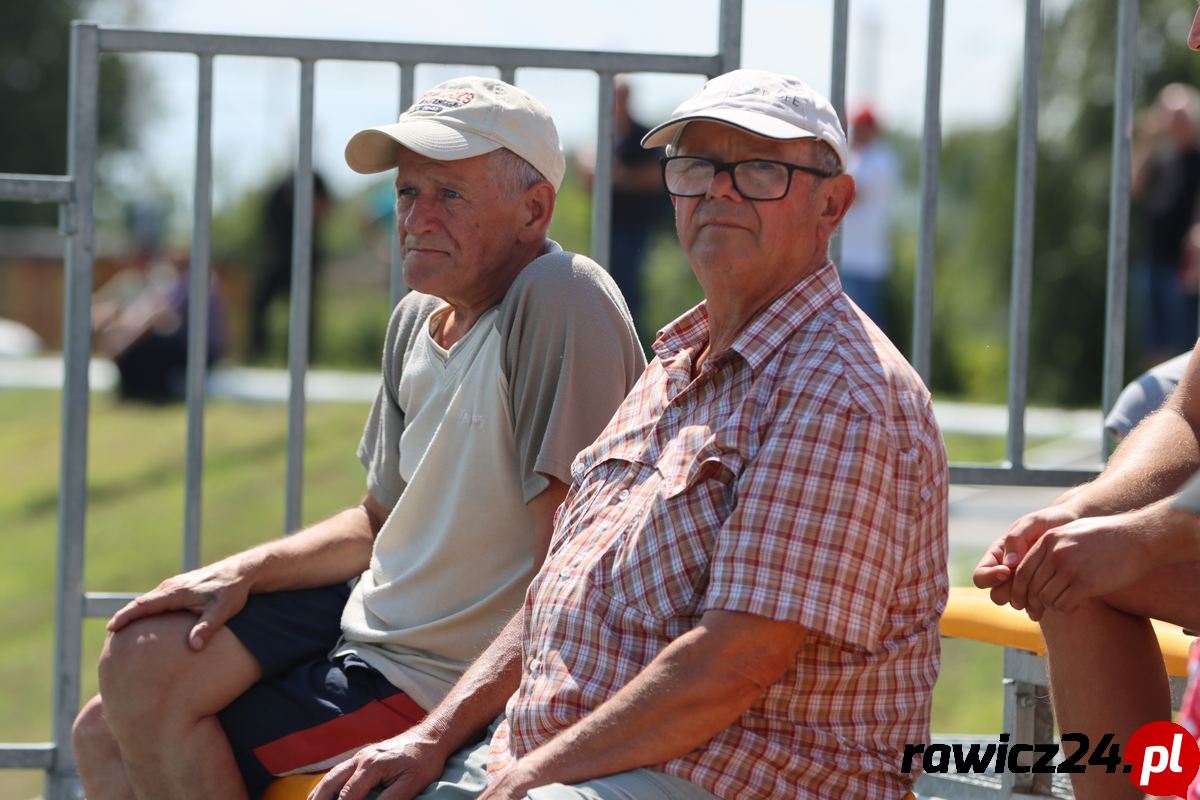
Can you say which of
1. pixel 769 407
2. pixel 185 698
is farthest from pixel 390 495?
pixel 769 407

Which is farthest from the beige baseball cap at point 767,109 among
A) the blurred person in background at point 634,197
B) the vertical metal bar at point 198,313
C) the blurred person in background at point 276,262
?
the blurred person in background at point 276,262

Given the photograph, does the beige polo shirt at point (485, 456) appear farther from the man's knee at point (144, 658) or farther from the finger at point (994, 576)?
the finger at point (994, 576)

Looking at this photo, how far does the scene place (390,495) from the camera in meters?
3.31

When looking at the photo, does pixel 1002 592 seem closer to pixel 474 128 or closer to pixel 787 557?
pixel 787 557

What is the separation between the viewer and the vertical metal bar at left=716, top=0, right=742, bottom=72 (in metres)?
3.65

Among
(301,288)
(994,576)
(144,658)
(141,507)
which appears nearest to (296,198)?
(301,288)

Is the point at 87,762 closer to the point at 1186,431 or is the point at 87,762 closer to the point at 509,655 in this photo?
the point at 509,655

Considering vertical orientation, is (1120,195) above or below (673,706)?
above

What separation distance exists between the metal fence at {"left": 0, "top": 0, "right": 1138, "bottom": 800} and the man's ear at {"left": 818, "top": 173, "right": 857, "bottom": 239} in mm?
1020

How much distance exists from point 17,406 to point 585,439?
1191 cm

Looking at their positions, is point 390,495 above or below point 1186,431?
below

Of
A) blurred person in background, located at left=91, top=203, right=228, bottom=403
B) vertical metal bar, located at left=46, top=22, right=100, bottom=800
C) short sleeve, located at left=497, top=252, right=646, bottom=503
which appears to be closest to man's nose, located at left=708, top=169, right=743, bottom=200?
short sleeve, located at left=497, top=252, right=646, bottom=503

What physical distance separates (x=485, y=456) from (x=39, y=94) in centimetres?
3165

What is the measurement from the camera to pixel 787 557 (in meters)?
2.29
